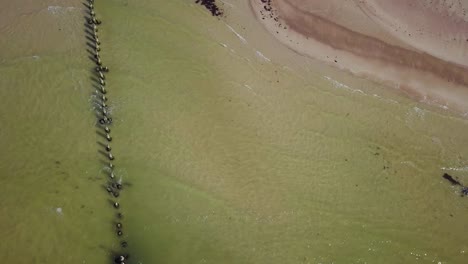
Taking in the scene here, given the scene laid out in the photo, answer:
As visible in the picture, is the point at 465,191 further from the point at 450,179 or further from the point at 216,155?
the point at 216,155

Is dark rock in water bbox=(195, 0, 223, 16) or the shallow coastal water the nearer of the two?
the shallow coastal water

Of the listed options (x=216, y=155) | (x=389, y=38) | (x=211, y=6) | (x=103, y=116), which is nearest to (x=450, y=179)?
(x=389, y=38)

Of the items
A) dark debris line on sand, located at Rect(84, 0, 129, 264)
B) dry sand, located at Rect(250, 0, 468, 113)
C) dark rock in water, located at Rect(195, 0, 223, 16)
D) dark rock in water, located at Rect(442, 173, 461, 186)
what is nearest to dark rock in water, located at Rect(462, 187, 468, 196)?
dark rock in water, located at Rect(442, 173, 461, 186)

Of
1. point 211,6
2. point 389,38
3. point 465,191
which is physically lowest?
point 465,191

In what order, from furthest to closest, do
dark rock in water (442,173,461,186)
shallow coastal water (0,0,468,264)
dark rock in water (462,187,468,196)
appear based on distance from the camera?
dark rock in water (442,173,461,186), dark rock in water (462,187,468,196), shallow coastal water (0,0,468,264)

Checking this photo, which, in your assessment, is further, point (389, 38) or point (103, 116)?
point (389, 38)

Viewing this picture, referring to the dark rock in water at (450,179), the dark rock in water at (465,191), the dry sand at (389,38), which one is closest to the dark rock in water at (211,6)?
the dry sand at (389,38)

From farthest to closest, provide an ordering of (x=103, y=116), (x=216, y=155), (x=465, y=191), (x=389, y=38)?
(x=389, y=38)
(x=465, y=191)
(x=103, y=116)
(x=216, y=155)

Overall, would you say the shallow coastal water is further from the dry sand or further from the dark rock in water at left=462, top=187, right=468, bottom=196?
the dry sand
